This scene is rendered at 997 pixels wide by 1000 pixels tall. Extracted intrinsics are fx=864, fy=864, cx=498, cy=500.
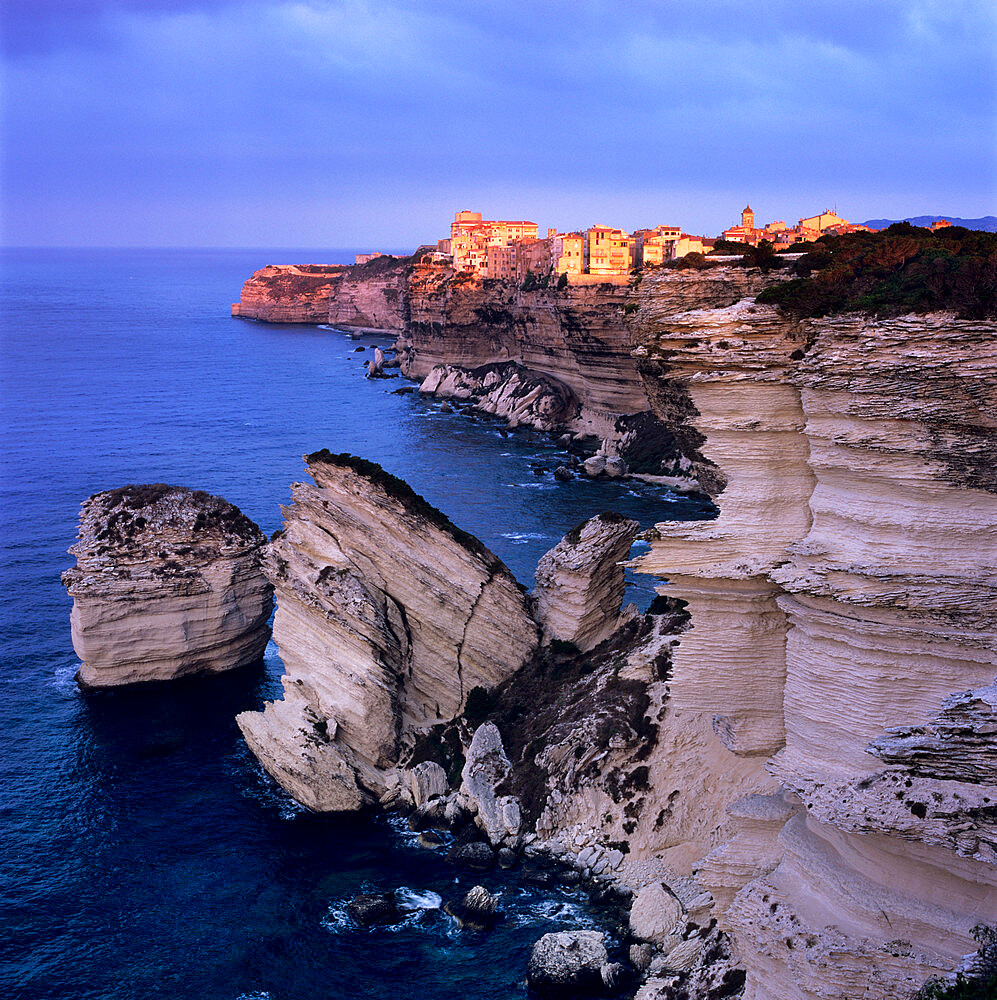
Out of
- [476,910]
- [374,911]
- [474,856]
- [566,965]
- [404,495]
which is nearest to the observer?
[566,965]

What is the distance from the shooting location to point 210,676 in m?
40.7

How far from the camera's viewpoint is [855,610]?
61.9ft

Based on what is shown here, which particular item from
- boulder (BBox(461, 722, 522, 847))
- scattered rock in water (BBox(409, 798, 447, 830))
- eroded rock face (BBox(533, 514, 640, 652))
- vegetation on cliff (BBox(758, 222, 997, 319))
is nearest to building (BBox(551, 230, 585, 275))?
eroded rock face (BBox(533, 514, 640, 652))

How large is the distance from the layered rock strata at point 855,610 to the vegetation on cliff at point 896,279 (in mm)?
662

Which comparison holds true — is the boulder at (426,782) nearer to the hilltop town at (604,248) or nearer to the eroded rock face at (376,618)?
the eroded rock face at (376,618)

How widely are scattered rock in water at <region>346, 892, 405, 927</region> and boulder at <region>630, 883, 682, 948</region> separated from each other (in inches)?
271

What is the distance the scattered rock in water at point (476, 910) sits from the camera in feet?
82.1

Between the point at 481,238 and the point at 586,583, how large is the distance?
120304 millimetres

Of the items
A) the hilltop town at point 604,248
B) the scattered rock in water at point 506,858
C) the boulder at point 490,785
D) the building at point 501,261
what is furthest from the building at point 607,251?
the scattered rock in water at point 506,858

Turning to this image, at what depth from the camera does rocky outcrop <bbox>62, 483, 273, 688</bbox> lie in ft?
125

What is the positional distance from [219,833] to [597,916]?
1318 cm

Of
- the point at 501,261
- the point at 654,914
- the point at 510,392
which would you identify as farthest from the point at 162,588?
the point at 501,261

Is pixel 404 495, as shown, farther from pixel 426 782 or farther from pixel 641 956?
pixel 641 956

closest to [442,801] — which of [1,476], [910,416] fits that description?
[910,416]
